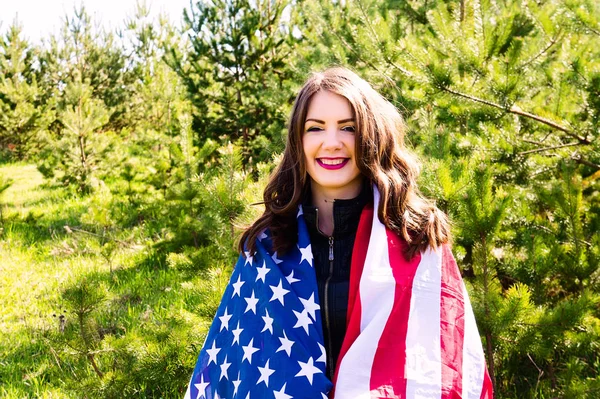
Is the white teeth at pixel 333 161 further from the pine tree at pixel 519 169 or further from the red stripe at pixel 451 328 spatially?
the pine tree at pixel 519 169

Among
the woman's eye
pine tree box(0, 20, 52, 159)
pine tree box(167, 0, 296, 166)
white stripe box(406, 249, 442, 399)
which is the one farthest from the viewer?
pine tree box(0, 20, 52, 159)

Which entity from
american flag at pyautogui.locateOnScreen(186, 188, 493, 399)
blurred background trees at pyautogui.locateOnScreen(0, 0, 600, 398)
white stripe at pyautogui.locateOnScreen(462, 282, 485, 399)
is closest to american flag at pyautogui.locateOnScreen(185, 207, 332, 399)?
american flag at pyautogui.locateOnScreen(186, 188, 493, 399)

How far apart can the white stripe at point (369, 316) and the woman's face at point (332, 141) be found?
0.73 feet

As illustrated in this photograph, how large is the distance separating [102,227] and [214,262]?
320 centimetres

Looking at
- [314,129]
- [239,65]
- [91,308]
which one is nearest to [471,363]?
[314,129]

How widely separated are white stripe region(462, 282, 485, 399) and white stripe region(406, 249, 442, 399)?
11 centimetres

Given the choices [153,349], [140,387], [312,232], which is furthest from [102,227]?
[312,232]

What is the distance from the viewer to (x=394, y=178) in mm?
1859

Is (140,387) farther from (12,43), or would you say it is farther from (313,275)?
(12,43)

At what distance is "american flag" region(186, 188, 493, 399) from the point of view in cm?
157

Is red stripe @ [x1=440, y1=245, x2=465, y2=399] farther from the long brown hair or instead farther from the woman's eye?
the woman's eye

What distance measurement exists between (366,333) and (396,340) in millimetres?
89

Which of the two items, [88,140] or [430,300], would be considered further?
[88,140]

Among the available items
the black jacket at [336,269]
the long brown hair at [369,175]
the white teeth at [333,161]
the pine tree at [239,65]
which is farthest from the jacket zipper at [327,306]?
the pine tree at [239,65]
